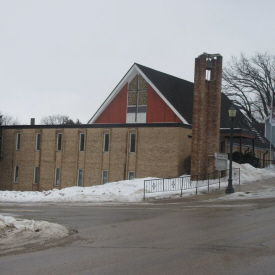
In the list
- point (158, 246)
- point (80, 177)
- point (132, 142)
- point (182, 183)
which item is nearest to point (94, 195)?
point (182, 183)

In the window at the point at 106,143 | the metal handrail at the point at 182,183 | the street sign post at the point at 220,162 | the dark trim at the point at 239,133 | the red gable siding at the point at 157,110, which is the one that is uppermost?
the red gable siding at the point at 157,110

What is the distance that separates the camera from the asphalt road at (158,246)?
8.55m

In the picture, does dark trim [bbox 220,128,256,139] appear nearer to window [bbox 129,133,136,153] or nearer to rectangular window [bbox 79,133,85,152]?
window [bbox 129,133,136,153]

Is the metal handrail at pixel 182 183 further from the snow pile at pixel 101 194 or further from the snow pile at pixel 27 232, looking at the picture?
the snow pile at pixel 27 232

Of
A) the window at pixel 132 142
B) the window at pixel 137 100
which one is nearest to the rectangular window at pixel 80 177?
the window at pixel 132 142

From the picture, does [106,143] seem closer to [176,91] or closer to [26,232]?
[176,91]

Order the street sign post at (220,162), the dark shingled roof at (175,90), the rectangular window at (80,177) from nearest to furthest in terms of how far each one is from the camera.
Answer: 1. the street sign post at (220,162)
2. the rectangular window at (80,177)
3. the dark shingled roof at (175,90)

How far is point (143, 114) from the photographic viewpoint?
38750mm

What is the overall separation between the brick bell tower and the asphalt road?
1246cm

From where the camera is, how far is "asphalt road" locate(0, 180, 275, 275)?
28.0 ft

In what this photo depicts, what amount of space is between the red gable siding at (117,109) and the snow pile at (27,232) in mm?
27020

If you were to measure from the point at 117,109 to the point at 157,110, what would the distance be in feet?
14.3

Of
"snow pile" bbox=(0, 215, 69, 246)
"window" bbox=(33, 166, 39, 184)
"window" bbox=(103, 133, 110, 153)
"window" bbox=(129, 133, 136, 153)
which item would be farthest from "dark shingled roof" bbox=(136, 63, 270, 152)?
"snow pile" bbox=(0, 215, 69, 246)

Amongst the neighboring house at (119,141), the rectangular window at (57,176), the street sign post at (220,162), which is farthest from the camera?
the rectangular window at (57,176)
